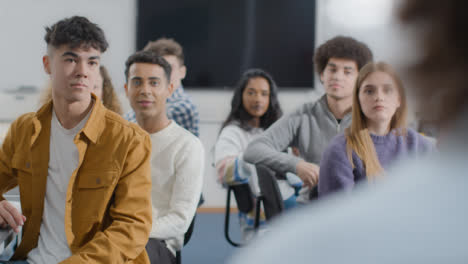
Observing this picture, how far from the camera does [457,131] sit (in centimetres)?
34

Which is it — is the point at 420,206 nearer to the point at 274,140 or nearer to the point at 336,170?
the point at 336,170

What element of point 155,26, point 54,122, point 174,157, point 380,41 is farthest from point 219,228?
point 380,41

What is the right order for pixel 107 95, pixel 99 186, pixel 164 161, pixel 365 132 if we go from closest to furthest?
pixel 99 186, pixel 365 132, pixel 164 161, pixel 107 95

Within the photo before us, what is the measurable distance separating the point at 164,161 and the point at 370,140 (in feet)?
2.44

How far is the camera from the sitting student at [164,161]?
1566 millimetres

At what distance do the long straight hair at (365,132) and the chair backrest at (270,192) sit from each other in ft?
1.42

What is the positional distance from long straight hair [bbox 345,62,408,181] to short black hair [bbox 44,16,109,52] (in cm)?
90

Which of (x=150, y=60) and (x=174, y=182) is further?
(x=150, y=60)

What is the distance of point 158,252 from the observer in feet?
5.02

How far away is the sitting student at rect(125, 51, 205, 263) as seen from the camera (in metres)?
1.57

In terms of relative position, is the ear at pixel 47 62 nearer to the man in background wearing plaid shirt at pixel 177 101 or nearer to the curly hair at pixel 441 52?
the man in background wearing plaid shirt at pixel 177 101

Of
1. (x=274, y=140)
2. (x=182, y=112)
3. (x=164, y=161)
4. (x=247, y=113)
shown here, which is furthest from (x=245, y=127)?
(x=164, y=161)

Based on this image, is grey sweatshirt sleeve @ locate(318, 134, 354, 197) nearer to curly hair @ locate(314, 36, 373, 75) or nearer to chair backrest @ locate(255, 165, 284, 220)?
chair backrest @ locate(255, 165, 284, 220)

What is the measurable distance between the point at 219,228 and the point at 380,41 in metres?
3.93
